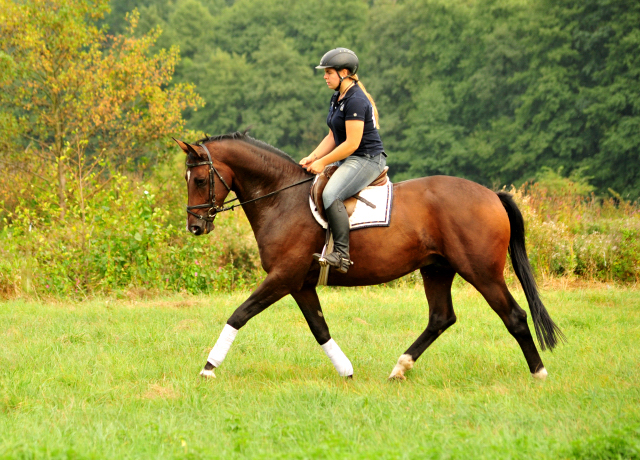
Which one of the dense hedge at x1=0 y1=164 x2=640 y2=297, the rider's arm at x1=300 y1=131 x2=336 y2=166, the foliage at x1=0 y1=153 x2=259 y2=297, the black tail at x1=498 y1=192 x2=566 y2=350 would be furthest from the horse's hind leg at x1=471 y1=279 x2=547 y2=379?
the foliage at x1=0 y1=153 x2=259 y2=297

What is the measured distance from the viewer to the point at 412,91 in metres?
54.9

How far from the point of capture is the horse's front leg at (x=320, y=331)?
6.65m

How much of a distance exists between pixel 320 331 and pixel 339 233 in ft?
3.53

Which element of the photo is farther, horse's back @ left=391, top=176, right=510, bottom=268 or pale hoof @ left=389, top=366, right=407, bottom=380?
pale hoof @ left=389, top=366, right=407, bottom=380

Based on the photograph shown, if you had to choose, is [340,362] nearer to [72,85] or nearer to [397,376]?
[397,376]

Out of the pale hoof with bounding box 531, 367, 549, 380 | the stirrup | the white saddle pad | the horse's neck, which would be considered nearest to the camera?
the stirrup

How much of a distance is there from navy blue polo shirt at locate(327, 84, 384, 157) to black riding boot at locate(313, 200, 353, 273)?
27.7 inches

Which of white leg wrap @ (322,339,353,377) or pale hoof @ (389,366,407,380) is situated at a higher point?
white leg wrap @ (322,339,353,377)

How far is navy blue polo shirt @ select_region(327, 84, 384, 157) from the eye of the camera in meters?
6.45

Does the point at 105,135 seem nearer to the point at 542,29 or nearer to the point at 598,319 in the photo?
the point at 598,319

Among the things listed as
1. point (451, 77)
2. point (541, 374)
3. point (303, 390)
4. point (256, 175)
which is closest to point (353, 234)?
point (256, 175)

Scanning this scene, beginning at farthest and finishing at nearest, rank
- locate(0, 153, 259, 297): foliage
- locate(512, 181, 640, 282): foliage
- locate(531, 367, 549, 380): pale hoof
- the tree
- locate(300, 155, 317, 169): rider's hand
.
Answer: the tree
locate(512, 181, 640, 282): foliage
locate(0, 153, 259, 297): foliage
locate(300, 155, 317, 169): rider's hand
locate(531, 367, 549, 380): pale hoof

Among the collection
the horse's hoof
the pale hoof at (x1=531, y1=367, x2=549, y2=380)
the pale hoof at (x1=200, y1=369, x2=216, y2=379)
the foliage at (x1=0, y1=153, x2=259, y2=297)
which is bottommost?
the foliage at (x1=0, y1=153, x2=259, y2=297)

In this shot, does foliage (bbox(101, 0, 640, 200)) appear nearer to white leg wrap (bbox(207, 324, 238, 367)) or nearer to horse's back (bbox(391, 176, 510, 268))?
horse's back (bbox(391, 176, 510, 268))
